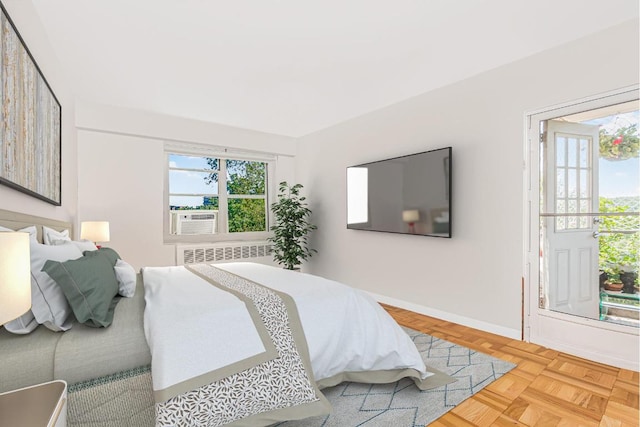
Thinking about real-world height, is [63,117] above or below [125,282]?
above

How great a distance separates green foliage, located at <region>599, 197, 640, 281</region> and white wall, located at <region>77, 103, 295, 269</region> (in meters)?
4.50

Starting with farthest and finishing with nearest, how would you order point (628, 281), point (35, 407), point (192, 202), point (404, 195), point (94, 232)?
1. point (192, 202)
2. point (404, 195)
3. point (94, 232)
4. point (628, 281)
5. point (35, 407)

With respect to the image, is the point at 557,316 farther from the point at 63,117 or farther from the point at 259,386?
the point at 63,117

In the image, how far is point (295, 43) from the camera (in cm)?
265

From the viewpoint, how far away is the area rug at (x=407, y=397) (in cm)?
171

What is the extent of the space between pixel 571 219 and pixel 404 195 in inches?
58.7

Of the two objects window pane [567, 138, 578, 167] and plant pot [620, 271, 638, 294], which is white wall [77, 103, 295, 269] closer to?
window pane [567, 138, 578, 167]

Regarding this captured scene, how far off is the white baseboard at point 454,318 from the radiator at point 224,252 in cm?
200

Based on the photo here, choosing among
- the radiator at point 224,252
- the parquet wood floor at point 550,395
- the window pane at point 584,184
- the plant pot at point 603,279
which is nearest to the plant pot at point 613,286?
the plant pot at point 603,279

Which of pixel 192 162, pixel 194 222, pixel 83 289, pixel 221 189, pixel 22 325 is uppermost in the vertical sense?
pixel 192 162

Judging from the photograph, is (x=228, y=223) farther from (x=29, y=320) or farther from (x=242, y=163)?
(x=29, y=320)

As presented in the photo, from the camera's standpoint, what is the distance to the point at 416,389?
1992mm

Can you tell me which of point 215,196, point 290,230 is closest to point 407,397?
point 290,230

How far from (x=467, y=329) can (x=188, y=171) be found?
4.07 meters
